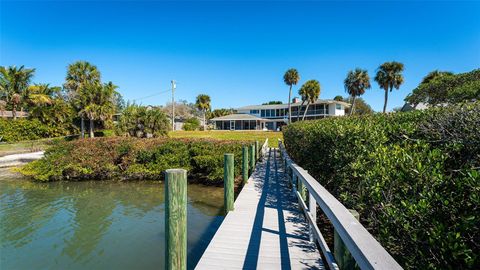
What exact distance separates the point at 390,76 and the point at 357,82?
5.43 m

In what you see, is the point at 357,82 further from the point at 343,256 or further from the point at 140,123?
the point at 343,256

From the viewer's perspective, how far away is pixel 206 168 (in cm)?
1261

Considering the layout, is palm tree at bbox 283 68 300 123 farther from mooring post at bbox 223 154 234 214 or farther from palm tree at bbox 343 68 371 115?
mooring post at bbox 223 154 234 214

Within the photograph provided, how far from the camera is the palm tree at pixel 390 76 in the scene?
39469 millimetres

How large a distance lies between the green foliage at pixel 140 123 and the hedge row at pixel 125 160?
6.27 metres

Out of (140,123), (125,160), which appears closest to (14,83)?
(140,123)

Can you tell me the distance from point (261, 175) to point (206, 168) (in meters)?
3.06

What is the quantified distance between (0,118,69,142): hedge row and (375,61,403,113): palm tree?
4289cm

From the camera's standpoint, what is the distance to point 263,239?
452 cm

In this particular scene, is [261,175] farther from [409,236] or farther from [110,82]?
[110,82]

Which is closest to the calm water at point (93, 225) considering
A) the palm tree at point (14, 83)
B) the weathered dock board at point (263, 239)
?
the weathered dock board at point (263, 239)

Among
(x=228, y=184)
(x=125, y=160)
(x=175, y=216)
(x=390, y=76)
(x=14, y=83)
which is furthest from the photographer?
(x=390, y=76)

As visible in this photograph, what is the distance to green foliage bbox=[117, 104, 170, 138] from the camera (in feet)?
65.5

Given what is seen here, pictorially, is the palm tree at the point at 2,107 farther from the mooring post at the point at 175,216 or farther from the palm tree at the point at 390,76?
the palm tree at the point at 390,76
